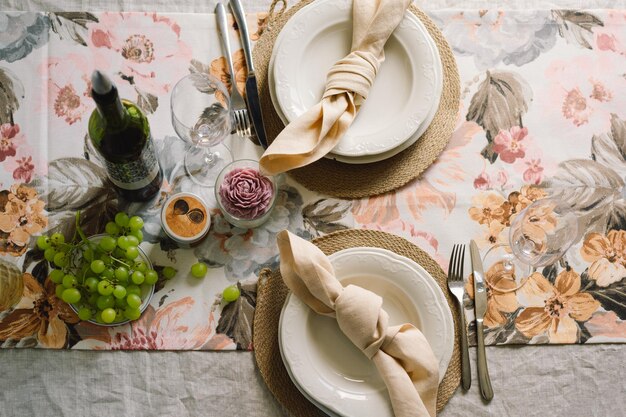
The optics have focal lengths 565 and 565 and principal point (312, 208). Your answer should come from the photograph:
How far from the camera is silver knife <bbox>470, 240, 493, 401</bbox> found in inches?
37.1

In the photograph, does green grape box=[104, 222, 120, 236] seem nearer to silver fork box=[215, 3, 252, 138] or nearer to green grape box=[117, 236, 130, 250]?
green grape box=[117, 236, 130, 250]

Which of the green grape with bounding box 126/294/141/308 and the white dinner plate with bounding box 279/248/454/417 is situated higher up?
the green grape with bounding box 126/294/141/308

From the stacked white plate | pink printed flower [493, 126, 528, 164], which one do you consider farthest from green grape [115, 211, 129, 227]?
pink printed flower [493, 126, 528, 164]

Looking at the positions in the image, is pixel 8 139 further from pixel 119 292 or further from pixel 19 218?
pixel 119 292

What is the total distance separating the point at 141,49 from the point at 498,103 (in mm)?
658

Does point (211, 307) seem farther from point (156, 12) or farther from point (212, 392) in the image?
point (156, 12)

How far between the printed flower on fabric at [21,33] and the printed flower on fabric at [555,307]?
968 mm

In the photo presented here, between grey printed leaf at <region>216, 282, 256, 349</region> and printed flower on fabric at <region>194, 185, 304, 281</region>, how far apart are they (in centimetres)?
3

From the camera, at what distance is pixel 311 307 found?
0.90m

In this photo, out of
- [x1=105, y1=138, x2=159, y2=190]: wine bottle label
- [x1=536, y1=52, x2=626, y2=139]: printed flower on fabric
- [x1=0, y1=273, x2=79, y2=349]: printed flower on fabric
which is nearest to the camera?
[x1=105, y1=138, x2=159, y2=190]: wine bottle label

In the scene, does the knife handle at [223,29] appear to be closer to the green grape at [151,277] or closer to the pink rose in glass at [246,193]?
the pink rose in glass at [246,193]

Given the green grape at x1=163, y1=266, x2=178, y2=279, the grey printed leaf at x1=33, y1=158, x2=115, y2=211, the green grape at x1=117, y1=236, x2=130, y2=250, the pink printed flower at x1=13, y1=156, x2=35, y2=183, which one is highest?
the pink printed flower at x1=13, y1=156, x2=35, y2=183

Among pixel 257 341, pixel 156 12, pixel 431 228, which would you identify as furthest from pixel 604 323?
pixel 156 12

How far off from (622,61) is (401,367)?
71 cm
